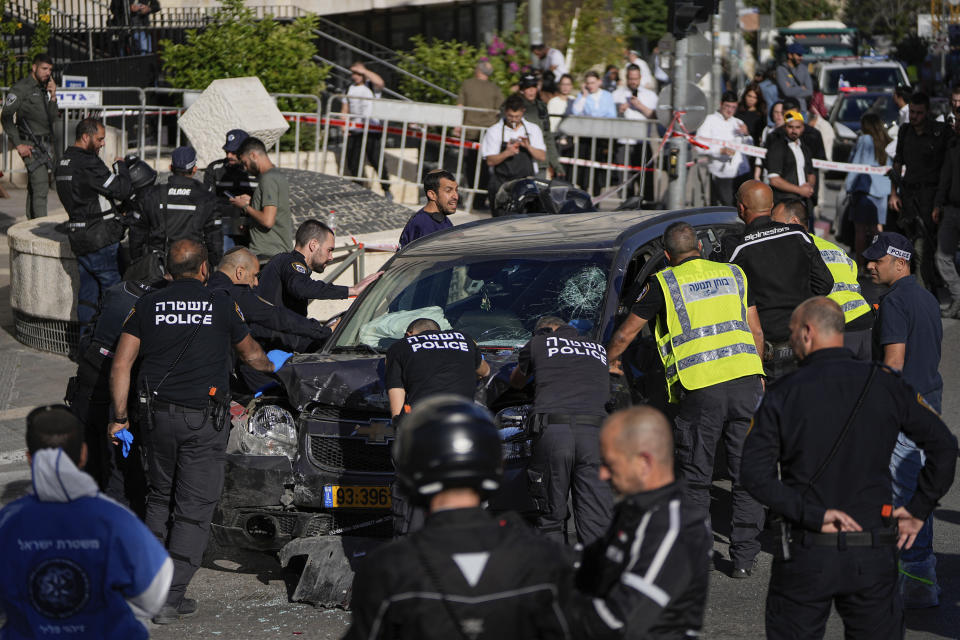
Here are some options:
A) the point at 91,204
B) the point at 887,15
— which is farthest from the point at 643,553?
the point at 887,15

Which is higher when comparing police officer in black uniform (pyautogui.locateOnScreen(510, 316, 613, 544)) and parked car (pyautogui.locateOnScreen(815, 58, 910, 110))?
parked car (pyautogui.locateOnScreen(815, 58, 910, 110))

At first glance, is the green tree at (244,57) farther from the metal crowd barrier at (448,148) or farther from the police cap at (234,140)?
the police cap at (234,140)

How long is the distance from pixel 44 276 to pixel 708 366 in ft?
22.8

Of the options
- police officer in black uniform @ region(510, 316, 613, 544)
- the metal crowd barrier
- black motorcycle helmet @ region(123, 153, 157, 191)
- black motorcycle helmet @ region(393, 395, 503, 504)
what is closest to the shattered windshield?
police officer in black uniform @ region(510, 316, 613, 544)

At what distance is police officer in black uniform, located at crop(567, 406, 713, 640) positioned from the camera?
3230 millimetres

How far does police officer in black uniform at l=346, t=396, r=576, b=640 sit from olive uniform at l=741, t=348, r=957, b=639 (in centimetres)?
153

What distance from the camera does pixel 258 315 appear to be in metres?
7.69

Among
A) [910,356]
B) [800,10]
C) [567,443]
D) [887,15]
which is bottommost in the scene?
[567,443]

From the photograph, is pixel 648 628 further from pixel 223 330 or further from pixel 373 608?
pixel 223 330

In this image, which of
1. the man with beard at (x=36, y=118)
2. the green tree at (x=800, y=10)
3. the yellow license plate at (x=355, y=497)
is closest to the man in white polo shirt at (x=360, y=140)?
the man with beard at (x=36, y=118)

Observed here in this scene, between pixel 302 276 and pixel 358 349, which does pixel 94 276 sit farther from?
pixel 358 349

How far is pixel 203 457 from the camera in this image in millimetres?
6297

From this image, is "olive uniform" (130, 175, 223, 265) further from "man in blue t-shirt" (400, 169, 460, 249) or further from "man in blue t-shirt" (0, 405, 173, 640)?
"man in blue t-shirt" (0, 405, 173, 640)

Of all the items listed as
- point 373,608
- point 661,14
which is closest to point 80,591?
point 373,608
